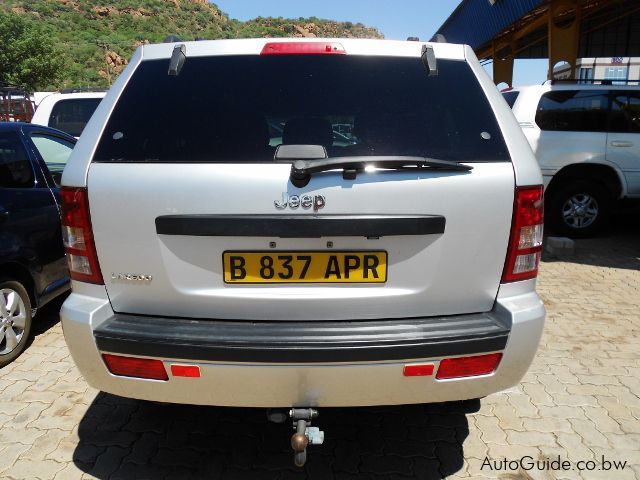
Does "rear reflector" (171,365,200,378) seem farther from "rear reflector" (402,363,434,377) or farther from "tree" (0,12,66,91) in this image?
"tree" (0,12,66,91)

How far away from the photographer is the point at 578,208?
21.7ft

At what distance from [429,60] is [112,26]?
3403 inches

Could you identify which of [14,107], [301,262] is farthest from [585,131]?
[14,107]

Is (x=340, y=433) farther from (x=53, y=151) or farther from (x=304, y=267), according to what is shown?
(x=53, y=151)

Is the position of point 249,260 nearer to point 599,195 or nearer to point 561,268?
point 561,268

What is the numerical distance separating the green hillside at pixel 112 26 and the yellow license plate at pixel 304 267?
47561mm

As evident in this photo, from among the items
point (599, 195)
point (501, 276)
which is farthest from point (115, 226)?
point (599, 195)

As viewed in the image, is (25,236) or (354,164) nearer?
(354,164)

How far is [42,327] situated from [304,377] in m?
3.10

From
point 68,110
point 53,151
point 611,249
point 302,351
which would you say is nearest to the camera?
point 302,351

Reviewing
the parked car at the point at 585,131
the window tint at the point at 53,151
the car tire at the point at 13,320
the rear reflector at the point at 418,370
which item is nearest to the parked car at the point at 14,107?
the window tint at the point at 53,151

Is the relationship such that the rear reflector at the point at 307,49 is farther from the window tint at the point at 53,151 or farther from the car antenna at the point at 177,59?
the window tint at the point at 53,151

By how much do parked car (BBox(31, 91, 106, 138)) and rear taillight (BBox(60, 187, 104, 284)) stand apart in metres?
6.51

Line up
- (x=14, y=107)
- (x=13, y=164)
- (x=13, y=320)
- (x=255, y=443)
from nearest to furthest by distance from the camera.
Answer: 1. (x=255, y=443)
2. (x=13, y=320)
3. (x=13, y=164)
4. (x=14, y=107)
